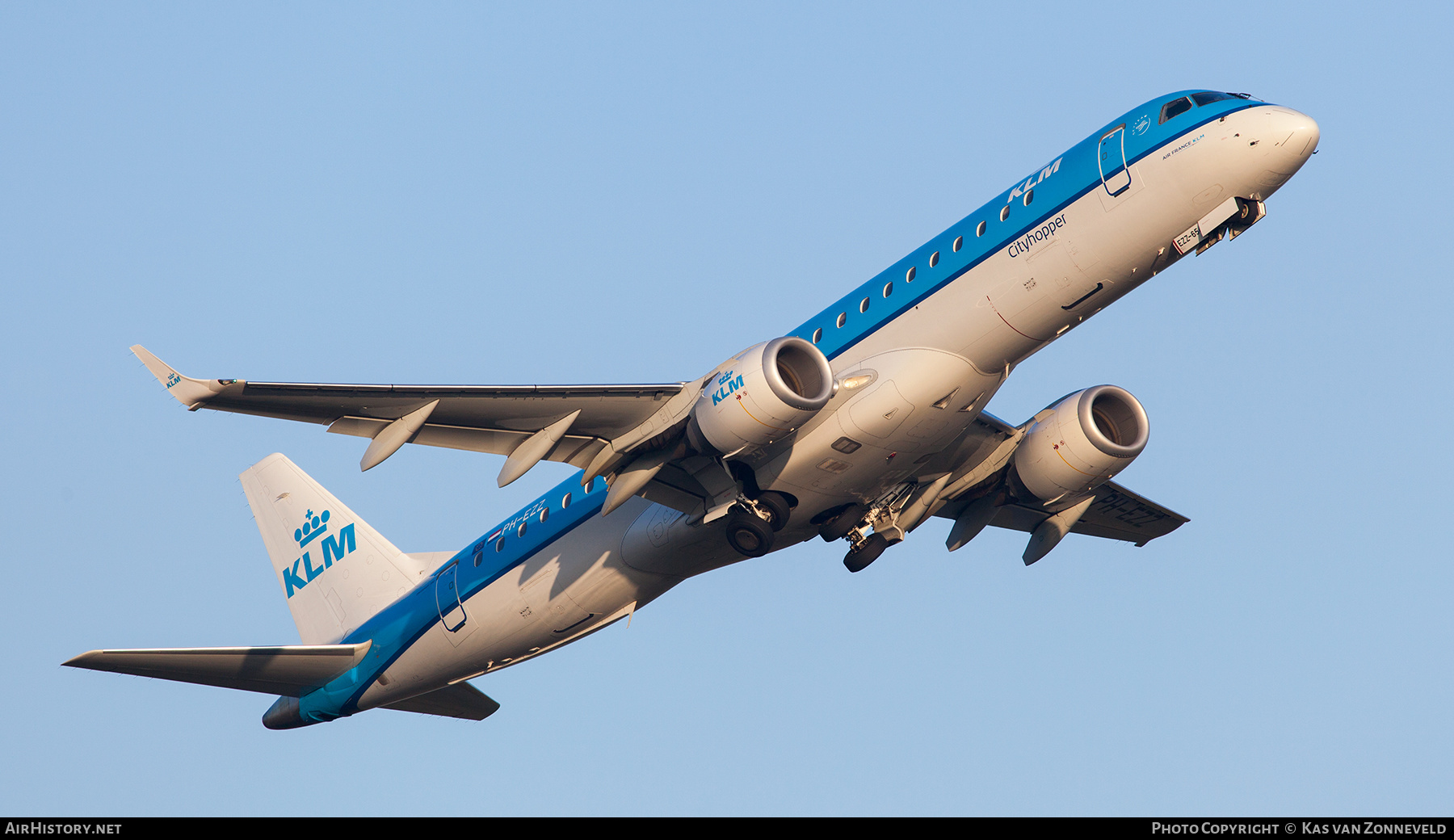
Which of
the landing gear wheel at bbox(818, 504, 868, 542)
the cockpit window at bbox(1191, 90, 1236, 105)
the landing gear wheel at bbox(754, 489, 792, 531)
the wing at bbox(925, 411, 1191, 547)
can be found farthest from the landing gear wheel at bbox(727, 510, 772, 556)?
the cockpit window at bbox(1191, 90, 1236, 105)

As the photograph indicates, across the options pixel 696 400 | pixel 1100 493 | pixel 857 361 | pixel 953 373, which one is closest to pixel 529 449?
pixel 696 400

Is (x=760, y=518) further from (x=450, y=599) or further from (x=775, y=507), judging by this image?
(x=450, y=599)

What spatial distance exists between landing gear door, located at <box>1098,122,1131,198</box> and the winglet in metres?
14.0

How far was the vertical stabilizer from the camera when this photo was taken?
32.5 m

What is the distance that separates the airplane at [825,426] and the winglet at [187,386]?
0.03 metres

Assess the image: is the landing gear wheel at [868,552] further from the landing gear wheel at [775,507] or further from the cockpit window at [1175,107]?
the cockpit window at [1175,107]

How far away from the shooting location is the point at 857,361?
24.3m

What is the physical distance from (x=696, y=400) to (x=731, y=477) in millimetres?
1593

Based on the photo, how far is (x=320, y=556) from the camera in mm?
34031

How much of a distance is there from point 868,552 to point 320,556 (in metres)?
14.1

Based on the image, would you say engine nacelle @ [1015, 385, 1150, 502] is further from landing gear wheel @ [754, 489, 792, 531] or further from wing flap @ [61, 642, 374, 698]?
wing flap @ [61, 642, 374, 698]
